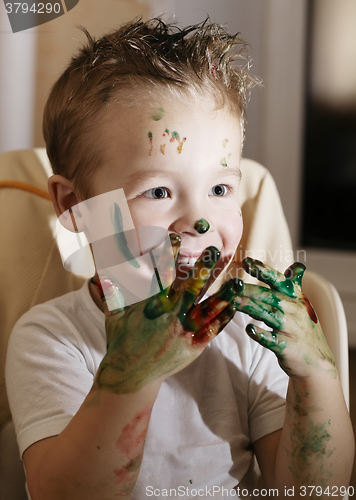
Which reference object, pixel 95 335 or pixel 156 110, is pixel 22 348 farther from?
pixel 156 110

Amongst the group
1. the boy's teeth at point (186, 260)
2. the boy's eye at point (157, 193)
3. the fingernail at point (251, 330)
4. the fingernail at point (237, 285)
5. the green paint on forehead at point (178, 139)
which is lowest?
the fingernail at point (251, 330)

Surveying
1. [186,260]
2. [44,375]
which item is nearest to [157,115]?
[186,260]

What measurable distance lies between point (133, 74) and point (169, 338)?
0.25 meters

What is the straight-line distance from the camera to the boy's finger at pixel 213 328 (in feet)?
1.04

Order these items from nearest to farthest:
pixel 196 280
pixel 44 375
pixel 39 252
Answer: pixel 196 280
pixel 44 375
pixel 39 252

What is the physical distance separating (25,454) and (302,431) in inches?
9.4

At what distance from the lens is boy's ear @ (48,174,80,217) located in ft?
1.57

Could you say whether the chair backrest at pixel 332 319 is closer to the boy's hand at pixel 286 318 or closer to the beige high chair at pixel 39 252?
the beige high chair at pixel 39 252

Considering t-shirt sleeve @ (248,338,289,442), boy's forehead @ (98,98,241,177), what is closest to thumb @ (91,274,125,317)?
boy's forehead @ (98,98,241,177)

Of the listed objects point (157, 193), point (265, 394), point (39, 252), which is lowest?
point (265, 394)

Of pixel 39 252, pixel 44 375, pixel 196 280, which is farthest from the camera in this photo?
pixel 39 252

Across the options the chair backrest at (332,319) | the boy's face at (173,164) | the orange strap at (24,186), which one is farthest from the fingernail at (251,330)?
the orange strap at (24,186)

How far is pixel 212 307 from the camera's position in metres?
0.32

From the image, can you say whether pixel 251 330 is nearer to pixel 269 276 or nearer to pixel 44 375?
pixel 269 276
